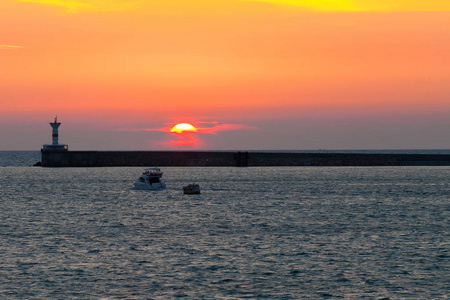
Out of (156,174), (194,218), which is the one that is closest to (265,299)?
(194,218)

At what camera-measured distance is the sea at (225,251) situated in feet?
108

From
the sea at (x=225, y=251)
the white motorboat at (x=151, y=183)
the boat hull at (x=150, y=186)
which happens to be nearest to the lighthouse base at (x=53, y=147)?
the white motorboat at (x=151, y=183)

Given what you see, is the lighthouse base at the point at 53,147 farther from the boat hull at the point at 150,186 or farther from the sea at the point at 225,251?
the sea at the point at 225,251

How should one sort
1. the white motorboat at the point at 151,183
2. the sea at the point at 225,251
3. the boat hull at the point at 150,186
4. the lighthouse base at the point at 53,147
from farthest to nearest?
the lighthouse base at the point at 53,147 → the white motorboat at the point at 151,183 → the boat hull at the point at 150,186 → the sea at the point at 225,251

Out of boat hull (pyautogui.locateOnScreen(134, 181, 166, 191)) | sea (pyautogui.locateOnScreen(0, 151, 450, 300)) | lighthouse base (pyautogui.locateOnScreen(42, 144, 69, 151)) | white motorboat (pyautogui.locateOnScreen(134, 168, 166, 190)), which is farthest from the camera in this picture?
lighthouse base (pyautogui.locateOnScreen(42, 144, 69, 151))

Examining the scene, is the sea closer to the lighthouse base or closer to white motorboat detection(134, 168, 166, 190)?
white motorboat detection(134, 168, 166, 190)

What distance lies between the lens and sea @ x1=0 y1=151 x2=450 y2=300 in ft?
108

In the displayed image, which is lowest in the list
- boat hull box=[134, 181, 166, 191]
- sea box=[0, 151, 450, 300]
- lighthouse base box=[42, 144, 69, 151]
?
sea box=[0, 151, 450, 300]

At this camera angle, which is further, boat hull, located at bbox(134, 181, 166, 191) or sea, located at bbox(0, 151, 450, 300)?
boat hull, located at bbox(134, 181, 166, 191)

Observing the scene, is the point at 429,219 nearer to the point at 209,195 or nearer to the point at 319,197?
the point at 319,197

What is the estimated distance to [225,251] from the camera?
43.3 m

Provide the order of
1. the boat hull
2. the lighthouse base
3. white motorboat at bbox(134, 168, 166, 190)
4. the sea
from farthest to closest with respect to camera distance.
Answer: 1. the lighthouse base
2. white motorboat at bbox(134, 168, 166, 190)
3. the boat hull
4. the sea

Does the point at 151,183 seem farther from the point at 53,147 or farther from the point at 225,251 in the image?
the point at 53,147

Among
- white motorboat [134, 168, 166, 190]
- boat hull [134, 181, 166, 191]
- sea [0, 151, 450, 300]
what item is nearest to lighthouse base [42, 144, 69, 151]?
white motorboat [134, 168, 166, 190]
